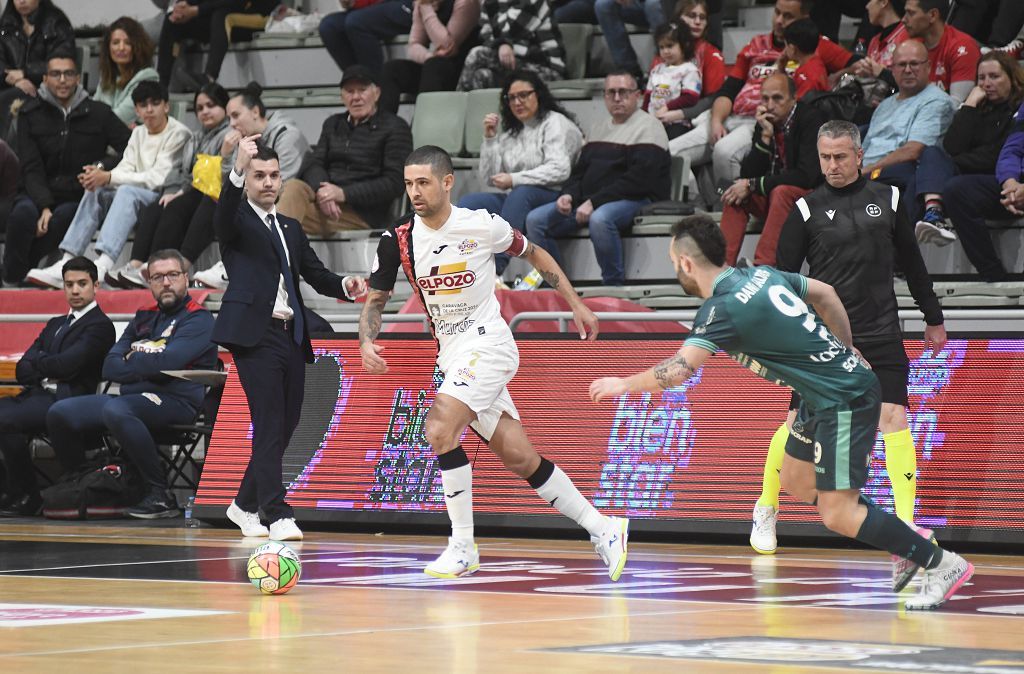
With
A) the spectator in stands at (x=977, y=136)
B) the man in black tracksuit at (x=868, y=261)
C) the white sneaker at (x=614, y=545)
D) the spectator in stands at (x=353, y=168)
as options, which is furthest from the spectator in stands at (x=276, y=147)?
the white sneaker at (x=614, y=545)

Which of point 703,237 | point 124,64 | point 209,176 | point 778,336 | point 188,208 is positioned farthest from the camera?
point 124,64

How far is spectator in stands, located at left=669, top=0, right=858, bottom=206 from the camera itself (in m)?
13.8

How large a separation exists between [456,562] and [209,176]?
24.9ft

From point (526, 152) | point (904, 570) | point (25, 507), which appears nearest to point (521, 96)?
point (526, 152)

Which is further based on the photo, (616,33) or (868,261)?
(616,33)

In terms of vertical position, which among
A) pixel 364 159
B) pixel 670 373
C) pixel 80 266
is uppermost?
pixel 670 373

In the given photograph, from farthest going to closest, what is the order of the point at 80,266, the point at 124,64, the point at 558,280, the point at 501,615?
the point at 124,64, the point at 80,266, the point at 558,280, the point at 501,615

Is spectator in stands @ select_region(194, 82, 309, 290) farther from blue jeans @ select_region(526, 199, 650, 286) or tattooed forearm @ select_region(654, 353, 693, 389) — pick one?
tattooed forearm @ select_region(654, 353, 693, 389)

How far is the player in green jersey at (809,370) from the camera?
6328mm

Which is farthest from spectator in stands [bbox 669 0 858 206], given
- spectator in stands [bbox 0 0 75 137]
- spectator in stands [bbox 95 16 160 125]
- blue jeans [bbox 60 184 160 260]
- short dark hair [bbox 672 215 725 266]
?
spectator in stands [bbox 0 0 75 137]

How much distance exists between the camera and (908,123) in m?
12.5

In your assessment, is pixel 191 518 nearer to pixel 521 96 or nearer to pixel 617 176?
pixel 617 176

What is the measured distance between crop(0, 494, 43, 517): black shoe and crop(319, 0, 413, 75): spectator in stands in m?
6.18

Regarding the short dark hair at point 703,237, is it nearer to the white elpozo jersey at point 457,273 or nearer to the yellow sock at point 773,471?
the white elpozo jersey at point 457,273
